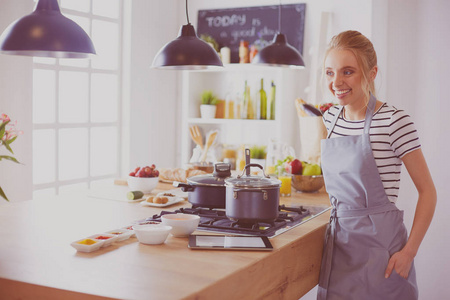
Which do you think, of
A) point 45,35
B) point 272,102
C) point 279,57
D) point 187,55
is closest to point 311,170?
point 279,57

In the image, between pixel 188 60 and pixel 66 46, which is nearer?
pixel 66 46

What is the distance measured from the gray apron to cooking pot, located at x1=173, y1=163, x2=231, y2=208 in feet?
Answer: 1.54

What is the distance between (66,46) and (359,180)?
4.29ft

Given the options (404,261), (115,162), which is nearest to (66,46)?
(404,261)

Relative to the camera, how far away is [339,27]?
471 centimetres

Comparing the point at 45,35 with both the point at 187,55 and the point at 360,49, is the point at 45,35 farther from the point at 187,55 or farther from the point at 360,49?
the point at 360,49

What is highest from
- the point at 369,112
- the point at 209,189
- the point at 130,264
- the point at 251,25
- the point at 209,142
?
the point at 251,25

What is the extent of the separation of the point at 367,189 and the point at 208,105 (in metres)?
3.24

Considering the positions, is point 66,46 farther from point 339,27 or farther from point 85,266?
point 339,27

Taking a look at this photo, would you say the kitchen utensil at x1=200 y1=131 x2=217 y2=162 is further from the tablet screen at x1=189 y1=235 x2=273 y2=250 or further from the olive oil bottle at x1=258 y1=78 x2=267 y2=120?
the tablet screen at x1=189 y1=235 x2=273 y2=250

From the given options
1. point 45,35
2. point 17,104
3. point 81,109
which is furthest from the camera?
point 81,109

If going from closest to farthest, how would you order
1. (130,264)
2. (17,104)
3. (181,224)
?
(130,264) < (181,224) < (17,104)

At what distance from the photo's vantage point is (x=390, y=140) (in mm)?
2143

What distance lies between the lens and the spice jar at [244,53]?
504 centimetres
